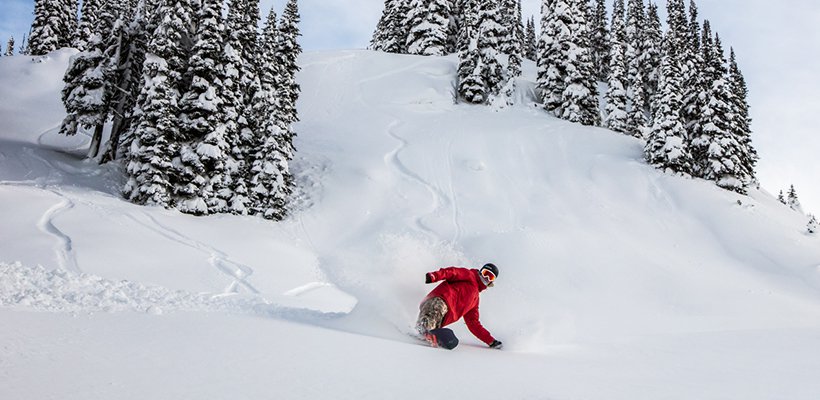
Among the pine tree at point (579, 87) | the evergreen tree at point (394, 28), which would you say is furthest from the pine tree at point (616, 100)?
the evergreen tree at point (394, 28)

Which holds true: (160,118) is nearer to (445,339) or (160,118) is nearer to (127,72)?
(127,72)

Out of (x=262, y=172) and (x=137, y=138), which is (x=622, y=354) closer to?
(x=262, y=172)

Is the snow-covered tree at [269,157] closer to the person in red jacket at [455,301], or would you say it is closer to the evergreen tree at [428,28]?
the person in red jacket at [455,301]

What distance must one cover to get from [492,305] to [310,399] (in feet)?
22.7

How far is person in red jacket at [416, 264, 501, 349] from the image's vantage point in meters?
6.59

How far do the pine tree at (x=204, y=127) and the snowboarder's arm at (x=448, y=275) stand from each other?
17.6 m

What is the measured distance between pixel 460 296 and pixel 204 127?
19.7m

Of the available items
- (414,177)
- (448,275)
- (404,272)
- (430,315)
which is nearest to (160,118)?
(414,177)

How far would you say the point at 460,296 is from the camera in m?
6.98

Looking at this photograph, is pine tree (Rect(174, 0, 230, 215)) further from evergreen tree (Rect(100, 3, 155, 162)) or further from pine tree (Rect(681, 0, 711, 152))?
pine tree (Rect(681, 0, 711, 152))

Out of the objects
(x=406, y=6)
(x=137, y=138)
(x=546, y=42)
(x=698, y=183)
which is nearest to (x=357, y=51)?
(x=406, y=6)

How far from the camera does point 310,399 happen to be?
3348mm

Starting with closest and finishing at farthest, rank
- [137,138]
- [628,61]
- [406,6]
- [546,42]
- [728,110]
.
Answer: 1. [137,138]
2. [728,110]
3. [546,42]
4. [406,6]
5. [628,61]

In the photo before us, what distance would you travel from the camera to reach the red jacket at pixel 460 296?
6809 mm
